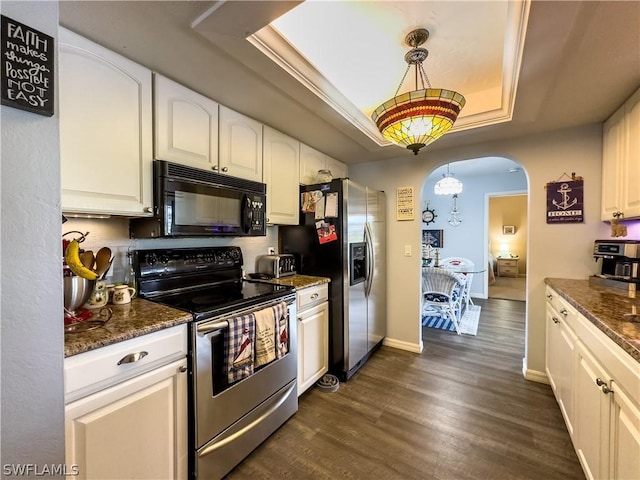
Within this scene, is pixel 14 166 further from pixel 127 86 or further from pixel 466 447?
pixel 466 447

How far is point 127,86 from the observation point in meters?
1.40

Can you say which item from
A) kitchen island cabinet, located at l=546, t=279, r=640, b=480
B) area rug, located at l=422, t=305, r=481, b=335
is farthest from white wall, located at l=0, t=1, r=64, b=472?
area rug, located at l=422, t=305, r=481, b=335

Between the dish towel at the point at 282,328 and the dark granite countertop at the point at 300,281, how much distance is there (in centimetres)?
26

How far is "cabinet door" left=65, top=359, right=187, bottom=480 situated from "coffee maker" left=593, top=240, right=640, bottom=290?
2688 mm

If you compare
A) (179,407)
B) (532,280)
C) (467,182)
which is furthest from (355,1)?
(467,182)

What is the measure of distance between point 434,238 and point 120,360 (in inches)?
239

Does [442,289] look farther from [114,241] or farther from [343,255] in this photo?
[114,241]

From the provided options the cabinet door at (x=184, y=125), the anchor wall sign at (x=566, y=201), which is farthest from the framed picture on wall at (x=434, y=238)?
the cabinet door at (x=184, y=125)

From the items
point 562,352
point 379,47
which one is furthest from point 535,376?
point 379,47

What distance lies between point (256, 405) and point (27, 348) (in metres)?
1.19

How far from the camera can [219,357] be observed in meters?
1.44

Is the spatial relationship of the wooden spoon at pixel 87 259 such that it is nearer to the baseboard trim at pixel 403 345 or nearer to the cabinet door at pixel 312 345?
the cabinet door at pixel 312 345

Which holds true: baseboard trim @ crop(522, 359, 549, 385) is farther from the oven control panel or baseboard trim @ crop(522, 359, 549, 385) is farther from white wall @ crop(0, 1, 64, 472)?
white wall @ crop(0, 1, 64, 472)

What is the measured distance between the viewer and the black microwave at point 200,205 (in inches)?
59.7
